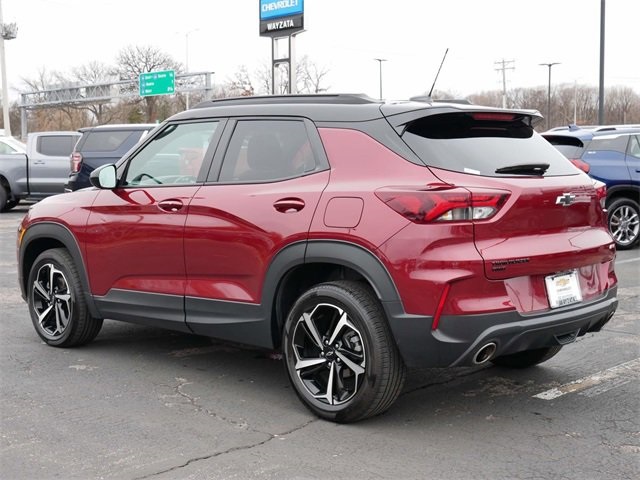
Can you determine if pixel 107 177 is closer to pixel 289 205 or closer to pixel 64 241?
pixel 64 241

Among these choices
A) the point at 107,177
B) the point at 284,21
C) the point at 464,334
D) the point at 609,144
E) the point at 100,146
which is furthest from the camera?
the point at 284,21

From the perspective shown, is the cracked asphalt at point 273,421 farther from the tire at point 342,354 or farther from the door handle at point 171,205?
the door handle at point 171,205

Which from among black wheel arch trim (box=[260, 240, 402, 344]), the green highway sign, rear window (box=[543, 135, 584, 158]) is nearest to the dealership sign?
rear window (box=[543, 135, 584, 158])

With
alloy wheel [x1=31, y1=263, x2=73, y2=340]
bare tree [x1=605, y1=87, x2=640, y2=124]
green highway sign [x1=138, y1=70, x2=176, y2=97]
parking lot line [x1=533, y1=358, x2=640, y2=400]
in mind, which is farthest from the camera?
bare tree [x1=605, y1=87, x2=640, y2=124]

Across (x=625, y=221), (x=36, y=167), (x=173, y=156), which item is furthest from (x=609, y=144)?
(x=36, y=167)

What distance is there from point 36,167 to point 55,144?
710 millimetres

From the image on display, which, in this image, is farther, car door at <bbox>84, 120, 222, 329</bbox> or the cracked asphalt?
car door at <bbox>84, 120, 222, 329</bbox>

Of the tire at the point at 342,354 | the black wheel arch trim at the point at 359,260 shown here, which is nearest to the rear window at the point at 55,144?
the tire at the point at 342,354

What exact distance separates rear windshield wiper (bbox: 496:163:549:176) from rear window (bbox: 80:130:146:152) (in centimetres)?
1279

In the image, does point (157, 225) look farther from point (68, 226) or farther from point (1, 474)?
point (1, 474)

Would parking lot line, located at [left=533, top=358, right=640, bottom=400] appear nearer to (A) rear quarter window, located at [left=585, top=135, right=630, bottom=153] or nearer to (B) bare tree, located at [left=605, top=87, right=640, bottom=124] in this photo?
(A) rear quarter window, located at [left=585, top=135, right=630, bottom=153]

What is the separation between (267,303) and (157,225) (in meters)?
1.05

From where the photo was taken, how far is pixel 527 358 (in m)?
5.25

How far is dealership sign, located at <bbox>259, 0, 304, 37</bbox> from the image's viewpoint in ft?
74.1
